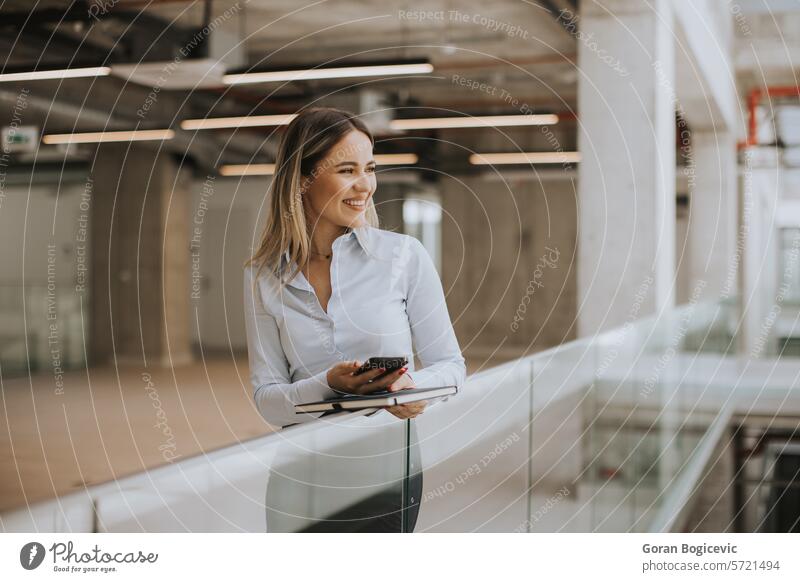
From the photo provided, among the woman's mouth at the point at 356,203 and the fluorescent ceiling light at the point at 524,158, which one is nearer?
the woman's mouth at the point at 356,203

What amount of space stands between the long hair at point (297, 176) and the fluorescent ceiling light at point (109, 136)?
25.4 feet

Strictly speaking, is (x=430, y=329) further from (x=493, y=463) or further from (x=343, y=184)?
(x=493, y=463)

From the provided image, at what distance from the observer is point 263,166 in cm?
1077

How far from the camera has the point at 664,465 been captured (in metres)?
4.28

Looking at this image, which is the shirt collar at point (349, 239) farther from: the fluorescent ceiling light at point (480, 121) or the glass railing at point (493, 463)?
the fluorescent ceiling light at point (480, 121)

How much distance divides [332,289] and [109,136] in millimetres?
8103

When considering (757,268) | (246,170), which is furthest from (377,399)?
(757,268)

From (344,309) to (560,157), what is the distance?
9.76 meters

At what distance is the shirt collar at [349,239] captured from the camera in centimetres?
198

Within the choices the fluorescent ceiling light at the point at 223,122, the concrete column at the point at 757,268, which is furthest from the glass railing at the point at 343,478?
the concrete column at the point at 757,268

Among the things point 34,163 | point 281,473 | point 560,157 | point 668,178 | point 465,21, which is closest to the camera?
point 281,473

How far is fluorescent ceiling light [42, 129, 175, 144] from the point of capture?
9.28 m
